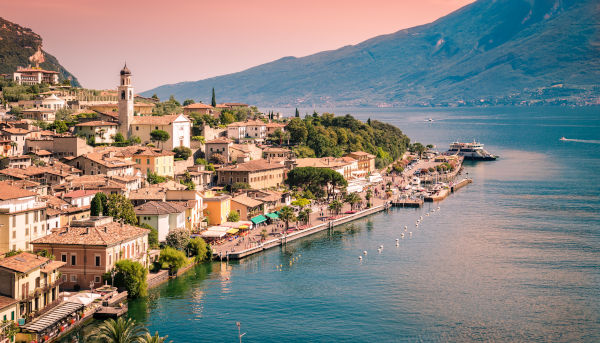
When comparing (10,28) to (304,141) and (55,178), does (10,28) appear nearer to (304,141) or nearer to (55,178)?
(304,141)

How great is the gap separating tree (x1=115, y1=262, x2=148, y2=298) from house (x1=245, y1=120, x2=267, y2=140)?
54639 mm

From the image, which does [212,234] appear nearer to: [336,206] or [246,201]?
[246,201]

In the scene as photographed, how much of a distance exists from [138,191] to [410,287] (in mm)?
23339

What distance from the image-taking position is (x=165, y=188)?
58.4 metres

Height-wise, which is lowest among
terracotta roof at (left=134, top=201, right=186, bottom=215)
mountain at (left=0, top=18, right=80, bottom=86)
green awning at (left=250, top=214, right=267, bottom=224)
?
green awning at (left=250, top=214, right=267, bottom=224)

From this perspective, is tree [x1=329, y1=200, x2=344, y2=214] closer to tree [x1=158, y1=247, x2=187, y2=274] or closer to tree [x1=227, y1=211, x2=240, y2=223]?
tree [x1=227, y1=211, x2=240, y2=223]

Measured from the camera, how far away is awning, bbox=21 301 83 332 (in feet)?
109

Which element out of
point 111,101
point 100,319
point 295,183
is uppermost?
point 111,101

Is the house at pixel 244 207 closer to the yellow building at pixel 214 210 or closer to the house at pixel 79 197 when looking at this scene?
the yellow building at pixel 214 210

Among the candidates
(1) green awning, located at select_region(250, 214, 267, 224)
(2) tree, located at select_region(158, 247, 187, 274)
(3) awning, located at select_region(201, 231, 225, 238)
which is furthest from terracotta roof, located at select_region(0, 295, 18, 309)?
(1) green awning, located at select_region(250, 214, 267, 224)

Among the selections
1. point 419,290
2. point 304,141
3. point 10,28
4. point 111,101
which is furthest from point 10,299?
point 10,28

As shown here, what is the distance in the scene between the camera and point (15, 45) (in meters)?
114

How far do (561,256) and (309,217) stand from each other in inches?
896

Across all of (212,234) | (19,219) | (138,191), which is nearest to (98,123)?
(138,191)
